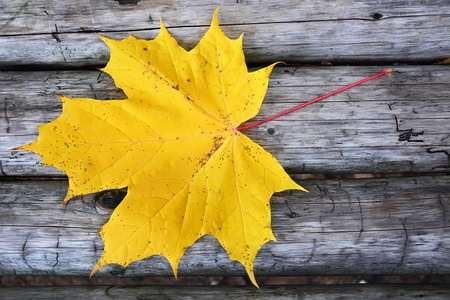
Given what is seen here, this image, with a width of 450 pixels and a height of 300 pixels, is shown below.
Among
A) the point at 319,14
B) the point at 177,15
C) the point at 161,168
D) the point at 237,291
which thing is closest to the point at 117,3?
the point at 177,15

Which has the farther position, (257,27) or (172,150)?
(257,27)

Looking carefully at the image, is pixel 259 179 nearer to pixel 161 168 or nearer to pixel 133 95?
pixel 161 168

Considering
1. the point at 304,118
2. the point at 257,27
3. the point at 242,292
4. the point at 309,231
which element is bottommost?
the point at 242,292

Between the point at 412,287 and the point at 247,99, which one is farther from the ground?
the point at 247,99

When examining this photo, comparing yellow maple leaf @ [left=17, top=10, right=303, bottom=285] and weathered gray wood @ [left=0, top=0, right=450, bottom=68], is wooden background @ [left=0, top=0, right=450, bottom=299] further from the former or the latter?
yellow maple leaf @ [left=17, top=10, right=303, bottom=285]

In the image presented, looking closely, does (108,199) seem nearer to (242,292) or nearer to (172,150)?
(172,150)

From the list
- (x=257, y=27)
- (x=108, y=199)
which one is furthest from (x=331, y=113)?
(x=108, y=199)
